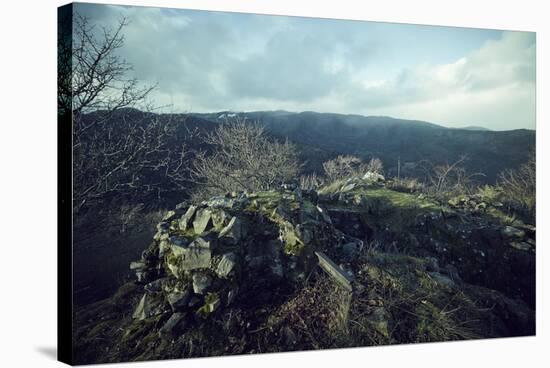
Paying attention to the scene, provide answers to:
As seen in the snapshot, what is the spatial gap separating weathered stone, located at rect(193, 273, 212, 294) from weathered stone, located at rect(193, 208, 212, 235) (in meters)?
0.47

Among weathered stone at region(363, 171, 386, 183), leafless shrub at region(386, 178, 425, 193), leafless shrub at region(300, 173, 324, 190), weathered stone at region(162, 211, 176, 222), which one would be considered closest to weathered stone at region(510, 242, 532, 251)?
leafless shrub at region(386, 178, 425, 193)

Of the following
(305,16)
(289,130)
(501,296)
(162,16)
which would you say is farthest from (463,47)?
(162,16)

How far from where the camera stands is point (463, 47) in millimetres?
6535

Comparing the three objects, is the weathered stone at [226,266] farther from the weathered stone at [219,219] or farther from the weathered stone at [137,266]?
the weathered stone at [137,266]

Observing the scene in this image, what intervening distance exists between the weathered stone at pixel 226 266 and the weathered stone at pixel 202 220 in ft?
1.29

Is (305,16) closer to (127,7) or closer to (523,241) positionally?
(127,7)

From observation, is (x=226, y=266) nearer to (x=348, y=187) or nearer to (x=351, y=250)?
(x=351, y=250)

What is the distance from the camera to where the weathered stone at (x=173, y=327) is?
205 inches

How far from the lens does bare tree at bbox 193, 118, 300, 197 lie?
5.80 metres

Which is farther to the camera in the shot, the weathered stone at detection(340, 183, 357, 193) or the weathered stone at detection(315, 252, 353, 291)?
the weathered stone at detection(340, 183, 357, 193)

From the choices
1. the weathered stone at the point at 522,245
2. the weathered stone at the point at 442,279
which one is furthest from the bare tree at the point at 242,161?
the weathered stone at the point at 522,245

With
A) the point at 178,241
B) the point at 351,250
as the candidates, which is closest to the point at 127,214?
the point at 178,241

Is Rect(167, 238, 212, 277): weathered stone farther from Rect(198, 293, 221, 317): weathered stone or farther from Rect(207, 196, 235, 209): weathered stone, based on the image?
Rect(207, 196, 235, 209): weathered stone

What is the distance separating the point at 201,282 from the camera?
5.38m
